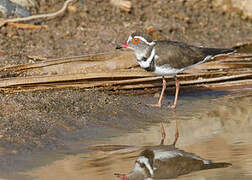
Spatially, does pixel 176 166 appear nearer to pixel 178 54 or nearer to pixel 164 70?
pixel 164 70

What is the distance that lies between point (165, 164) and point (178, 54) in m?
2.85

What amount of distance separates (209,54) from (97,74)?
72.0 inches

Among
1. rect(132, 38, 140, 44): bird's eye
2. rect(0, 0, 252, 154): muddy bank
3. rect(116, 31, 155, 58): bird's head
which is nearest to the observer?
rect(0, 0, 252, 154): muddy bank

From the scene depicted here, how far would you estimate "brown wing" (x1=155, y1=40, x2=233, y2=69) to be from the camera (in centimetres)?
830

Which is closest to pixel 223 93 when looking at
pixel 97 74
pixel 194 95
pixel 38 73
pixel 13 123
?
pixel 194 95

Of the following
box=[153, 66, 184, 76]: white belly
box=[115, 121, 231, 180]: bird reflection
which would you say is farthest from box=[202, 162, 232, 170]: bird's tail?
box=[153, 66, 184, 76]: white belly

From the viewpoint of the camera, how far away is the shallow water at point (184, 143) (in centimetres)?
562

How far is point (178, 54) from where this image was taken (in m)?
8.44

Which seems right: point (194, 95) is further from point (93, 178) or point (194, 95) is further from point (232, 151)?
point (93, 178)

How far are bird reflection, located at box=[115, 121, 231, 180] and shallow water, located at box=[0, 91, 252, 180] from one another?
10cm

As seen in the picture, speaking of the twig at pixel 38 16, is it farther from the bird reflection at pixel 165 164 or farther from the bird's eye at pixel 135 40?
the bird reflection at pixel 165 164

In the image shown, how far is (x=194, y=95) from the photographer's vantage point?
30.5 feet

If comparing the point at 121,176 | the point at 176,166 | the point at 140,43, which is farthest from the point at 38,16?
the point at 121,176

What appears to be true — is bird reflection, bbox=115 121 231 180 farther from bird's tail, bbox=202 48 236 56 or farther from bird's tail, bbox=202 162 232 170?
bird's tail, bbox=202 48 236 56
